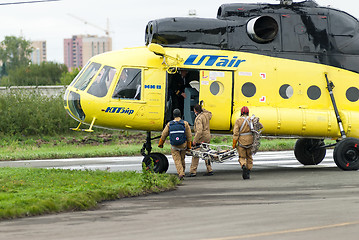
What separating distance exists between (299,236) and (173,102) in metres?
9.33

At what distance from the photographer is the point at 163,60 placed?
17.8 m

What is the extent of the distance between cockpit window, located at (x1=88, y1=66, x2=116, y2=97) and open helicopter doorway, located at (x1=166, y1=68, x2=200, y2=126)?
1.53 m

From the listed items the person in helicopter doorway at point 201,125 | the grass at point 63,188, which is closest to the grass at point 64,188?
the grass at point 63,188

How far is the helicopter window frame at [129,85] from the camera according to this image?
1773 cm

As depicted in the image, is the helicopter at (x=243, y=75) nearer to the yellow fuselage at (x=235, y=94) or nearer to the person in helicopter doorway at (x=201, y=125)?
the yellow fuselage at (x=235, y=94)

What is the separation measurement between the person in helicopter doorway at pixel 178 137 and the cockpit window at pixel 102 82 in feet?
6.54

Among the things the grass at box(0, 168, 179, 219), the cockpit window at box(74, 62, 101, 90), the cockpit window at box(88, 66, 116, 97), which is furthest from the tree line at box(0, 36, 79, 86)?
the grass at box(0, 168, 179, 219)

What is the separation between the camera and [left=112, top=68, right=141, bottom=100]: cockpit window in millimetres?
17750

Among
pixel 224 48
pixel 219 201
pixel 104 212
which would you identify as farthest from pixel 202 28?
pixel 104 212

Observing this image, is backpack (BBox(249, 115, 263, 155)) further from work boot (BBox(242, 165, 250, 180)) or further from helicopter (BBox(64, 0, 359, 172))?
helicopter (BBox(64, 0, 359, 172))

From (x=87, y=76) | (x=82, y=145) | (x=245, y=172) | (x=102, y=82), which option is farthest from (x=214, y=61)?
(x=82, y=145)

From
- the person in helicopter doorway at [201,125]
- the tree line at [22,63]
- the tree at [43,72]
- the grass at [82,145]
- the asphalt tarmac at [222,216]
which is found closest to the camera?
the asphalt tarmac at [222,216]

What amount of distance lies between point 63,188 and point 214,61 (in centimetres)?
602

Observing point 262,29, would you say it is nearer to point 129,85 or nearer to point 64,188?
point 129,85
